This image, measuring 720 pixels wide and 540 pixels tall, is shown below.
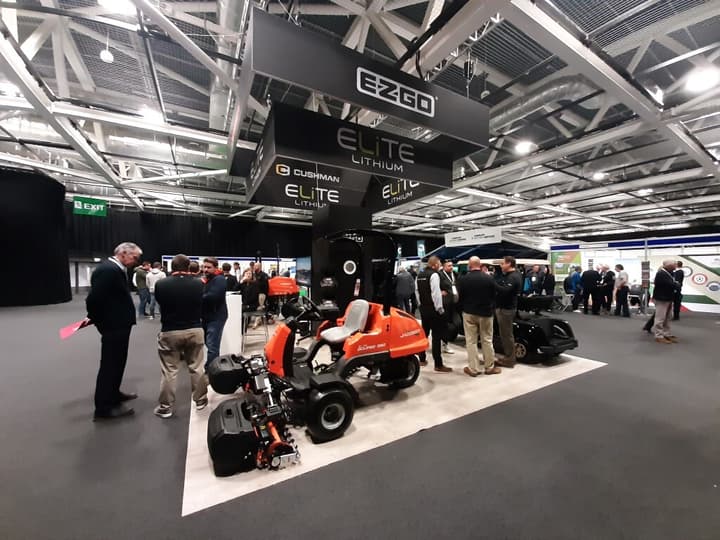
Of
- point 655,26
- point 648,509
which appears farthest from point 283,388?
point 655,26

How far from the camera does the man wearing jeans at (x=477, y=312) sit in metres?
3.91

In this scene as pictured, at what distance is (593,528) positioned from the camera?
160cm

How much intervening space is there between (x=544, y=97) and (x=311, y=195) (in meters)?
4.12

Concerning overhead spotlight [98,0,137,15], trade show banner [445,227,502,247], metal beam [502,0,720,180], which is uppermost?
overhead spotlight [98,0,137,15]

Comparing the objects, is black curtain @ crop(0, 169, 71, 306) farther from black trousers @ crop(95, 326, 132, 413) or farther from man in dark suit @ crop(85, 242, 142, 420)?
black trousers @ crop(95, 326, 132, 413)

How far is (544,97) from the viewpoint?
13.4ft

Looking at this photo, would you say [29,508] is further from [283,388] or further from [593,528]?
[593,528]

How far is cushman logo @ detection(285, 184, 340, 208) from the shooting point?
555cm

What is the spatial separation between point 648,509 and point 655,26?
15.0ft

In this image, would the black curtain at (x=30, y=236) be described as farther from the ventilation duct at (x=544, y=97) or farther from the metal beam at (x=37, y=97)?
the ventilation duct at (x=544, y=97)

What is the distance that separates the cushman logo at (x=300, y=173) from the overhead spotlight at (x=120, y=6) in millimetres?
2016

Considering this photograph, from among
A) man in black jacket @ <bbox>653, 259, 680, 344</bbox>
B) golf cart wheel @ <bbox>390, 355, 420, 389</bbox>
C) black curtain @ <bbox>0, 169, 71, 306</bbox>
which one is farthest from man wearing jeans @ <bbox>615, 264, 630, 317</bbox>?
black curtain @ <bbox>0, 169, 71, 306</bbox>

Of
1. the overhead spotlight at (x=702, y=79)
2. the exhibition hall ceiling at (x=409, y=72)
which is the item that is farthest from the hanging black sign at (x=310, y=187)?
the overhead spotlight at (x=702, y=79)

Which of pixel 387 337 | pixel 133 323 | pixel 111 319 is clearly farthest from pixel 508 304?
pixel 111 319
